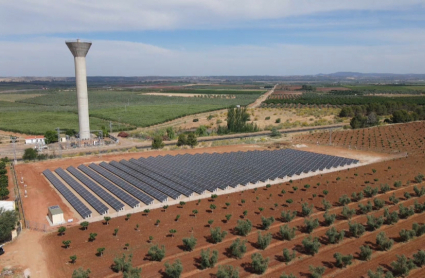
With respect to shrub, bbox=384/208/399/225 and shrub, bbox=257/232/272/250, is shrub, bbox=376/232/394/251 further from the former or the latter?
shrub, bbox=257/232/272/250

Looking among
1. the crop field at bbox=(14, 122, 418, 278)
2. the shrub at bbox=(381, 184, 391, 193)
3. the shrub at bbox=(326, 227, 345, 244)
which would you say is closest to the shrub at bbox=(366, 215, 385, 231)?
the crop field at bbox=(14, 122, 418, 278)

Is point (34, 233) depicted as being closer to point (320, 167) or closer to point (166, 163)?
point (166, 163)

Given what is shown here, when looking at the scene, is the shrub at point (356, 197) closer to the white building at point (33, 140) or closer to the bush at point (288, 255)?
the bush at point (288, 255)

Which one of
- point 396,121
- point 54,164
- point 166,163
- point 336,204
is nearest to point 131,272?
point 336,204

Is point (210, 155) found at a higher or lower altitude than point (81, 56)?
lower

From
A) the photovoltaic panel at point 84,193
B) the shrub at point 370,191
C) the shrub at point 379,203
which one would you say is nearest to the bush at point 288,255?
the shrub at point 379,203
